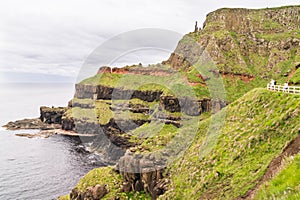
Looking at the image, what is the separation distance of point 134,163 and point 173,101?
70.1m

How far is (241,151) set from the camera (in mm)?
36125

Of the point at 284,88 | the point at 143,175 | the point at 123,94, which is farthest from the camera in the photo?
the point at 123,94

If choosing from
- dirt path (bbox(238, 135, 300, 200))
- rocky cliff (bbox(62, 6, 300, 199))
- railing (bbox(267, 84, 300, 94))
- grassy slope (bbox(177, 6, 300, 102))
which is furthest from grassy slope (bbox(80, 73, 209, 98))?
dirt path (bbox(238, 135, 300, 200))

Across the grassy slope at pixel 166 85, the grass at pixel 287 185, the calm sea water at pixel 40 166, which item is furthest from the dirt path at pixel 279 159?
the grassy slope at pixel 166 85

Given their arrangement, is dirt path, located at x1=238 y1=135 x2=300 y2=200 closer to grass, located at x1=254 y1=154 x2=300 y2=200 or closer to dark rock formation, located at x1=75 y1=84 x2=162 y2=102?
grass, located at x1=254 y1=154 x2=300 y2=200

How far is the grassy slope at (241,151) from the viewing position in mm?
31172

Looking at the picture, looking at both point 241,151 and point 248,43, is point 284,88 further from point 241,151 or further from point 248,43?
point 248,43

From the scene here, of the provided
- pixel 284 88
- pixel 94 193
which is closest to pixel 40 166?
pixel 94 193

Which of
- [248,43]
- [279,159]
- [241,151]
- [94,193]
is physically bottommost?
[94,193]

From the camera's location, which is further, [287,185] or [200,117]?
[200,117]

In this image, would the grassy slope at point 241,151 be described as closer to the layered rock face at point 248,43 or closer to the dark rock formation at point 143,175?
the dark rock formation at point 143,175

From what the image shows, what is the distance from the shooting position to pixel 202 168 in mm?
41031

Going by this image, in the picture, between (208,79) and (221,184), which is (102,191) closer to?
(221,184)

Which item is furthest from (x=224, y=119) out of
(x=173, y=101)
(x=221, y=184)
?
(x=173, y=101)
